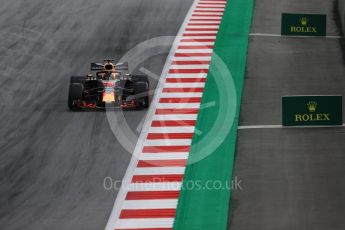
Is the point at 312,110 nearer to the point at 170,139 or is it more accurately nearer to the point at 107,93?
the point at 170,139

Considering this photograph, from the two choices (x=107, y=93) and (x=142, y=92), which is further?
(x=142, y=92)

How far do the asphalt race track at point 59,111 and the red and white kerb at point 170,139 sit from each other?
458 millimetres

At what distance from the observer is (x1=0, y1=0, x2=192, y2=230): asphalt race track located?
17719 millimetres

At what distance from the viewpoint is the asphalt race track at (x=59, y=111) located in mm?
17719

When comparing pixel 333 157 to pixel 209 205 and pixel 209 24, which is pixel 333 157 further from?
pixel 209 24

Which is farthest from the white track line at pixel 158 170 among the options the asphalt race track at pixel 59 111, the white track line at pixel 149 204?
the white track line at pixel 149 204

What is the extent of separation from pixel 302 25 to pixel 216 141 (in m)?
10.4

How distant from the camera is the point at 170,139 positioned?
70.1 ft

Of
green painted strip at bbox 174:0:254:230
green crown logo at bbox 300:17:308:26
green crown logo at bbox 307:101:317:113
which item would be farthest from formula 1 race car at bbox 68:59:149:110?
green crown logo at bbox 300:17:308:26

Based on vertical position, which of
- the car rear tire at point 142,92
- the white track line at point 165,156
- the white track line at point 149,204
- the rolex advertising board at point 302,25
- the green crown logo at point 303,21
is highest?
the green crown logo at point 303,21

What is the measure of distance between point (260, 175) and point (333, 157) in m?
2.03

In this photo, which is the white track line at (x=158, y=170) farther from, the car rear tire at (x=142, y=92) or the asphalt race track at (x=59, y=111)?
the car rear tire at (x=142, y=92)

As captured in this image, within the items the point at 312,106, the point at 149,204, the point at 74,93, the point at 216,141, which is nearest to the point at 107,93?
the point at 74,93

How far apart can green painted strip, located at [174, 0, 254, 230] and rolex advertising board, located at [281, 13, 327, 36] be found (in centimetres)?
149
